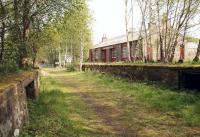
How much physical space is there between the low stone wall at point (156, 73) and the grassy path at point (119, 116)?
0.97 metres

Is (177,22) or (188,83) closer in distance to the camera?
(188,83)

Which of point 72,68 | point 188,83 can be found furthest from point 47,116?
point 72,68

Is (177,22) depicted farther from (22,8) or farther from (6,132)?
(6,132)

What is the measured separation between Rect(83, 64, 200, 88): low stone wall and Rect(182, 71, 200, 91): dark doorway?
0.18 ft

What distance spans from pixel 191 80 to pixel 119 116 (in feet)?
15.9

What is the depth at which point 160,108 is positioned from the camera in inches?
446

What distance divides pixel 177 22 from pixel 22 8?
1186 centimetres

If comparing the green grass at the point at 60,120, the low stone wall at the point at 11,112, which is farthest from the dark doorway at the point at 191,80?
the low stone wall at the point at 11,112

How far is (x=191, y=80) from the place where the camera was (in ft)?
46.3

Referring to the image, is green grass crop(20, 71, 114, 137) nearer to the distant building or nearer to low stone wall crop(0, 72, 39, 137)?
low stone wall crop(0, 72, 39, 137)

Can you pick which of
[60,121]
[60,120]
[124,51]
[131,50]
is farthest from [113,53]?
[60,121]

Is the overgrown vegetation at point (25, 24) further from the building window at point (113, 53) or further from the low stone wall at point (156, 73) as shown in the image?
the building window at point (113, 53)

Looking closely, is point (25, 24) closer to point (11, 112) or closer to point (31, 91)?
point (31, 91)

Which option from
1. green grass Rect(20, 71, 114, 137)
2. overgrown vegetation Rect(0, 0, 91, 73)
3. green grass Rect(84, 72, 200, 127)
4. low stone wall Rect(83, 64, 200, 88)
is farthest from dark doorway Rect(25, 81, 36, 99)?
low stone wall Rect(83, 64, 200, 88)
